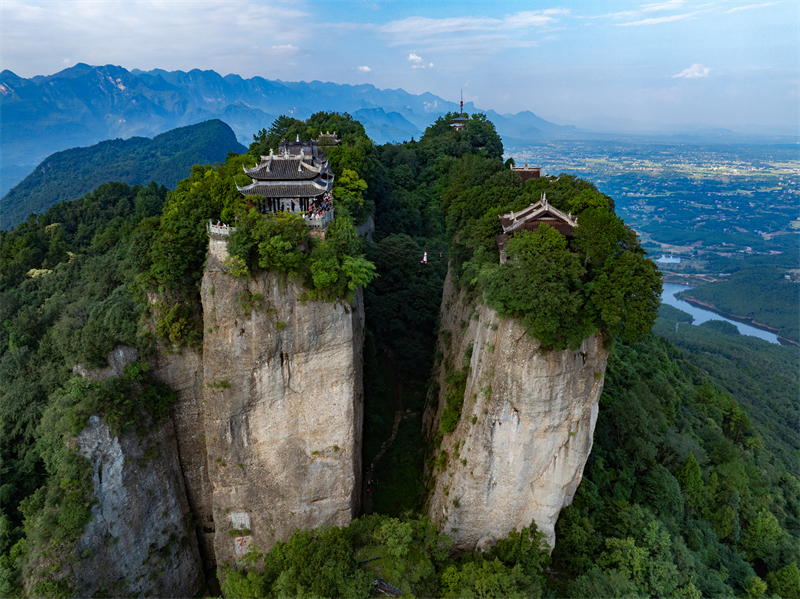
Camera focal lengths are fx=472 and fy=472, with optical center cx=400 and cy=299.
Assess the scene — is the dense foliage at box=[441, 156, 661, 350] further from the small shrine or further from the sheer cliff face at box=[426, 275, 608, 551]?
the sheer cliff face at box=[426, 275, 608, 551]

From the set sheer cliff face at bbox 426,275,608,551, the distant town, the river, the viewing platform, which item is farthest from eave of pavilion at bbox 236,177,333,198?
the river

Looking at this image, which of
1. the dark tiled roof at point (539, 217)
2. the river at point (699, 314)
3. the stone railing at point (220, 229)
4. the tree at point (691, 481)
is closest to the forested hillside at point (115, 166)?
the stone railing at point (220, 229)

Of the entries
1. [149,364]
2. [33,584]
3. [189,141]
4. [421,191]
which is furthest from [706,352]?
[189,141]

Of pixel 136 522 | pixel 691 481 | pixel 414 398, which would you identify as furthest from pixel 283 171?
pixel 691 481

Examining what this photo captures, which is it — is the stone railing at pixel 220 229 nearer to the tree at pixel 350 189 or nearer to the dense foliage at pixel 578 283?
the tree at pixel 350 189

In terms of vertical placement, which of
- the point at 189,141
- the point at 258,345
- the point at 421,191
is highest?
the point at 189,141

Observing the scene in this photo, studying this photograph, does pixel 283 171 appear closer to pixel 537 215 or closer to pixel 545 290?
pixel 537 215

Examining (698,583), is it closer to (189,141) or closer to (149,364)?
(149,364)
